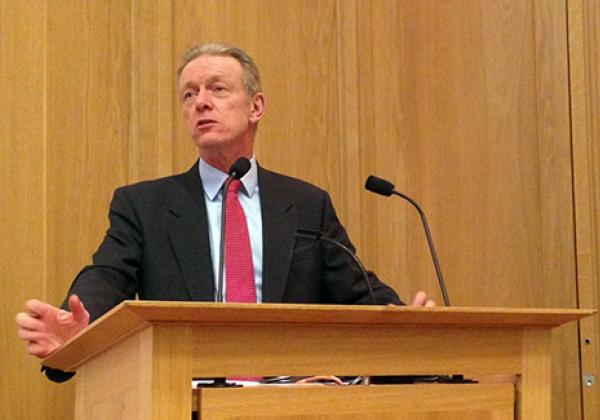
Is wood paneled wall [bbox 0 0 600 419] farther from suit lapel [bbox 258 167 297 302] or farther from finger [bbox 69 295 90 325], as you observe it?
finger [bbox 69 295 90 325]

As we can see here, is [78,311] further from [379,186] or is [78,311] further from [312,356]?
[379,186]

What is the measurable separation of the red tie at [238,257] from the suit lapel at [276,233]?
5 cm

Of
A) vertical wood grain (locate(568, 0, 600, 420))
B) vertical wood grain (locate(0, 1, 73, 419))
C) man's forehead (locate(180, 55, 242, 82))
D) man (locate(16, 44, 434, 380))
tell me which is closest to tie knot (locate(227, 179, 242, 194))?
man (locate(16, 44, 434, 380))

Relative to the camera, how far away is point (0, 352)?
3.53 metres

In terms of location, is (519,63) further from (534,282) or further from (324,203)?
(324,203)

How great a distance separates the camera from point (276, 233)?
3381mm

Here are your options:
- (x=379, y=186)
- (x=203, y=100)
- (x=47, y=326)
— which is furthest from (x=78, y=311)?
(x=203, y=100)

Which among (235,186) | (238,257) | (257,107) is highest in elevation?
(257,107)

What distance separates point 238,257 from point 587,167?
1567 mm

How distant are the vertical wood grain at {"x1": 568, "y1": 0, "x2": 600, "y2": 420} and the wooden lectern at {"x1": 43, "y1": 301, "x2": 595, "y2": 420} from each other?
78.5 inches

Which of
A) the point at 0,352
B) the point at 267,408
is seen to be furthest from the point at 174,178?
the point at 267,408

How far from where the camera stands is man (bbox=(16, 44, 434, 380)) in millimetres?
3238

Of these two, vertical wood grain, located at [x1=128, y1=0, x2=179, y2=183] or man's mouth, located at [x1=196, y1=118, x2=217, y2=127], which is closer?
man's mouth, located at [x1=196, y1=118, x2=217, y2=127]

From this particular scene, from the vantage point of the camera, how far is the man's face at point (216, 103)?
348cm
